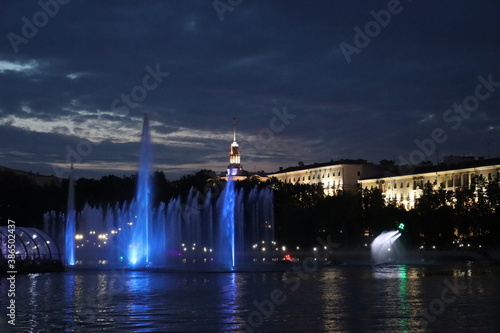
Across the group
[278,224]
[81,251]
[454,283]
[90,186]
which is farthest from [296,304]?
[90,186]

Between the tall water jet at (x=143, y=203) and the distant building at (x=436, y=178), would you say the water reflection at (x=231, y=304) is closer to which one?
the tall water jet at (x=143, y=203)

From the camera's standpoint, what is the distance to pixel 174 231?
102m

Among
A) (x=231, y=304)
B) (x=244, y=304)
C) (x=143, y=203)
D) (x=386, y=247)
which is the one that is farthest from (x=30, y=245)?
(x=386, y=247)

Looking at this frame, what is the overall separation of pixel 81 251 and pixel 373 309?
76209 mm

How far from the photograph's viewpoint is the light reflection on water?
2447 centimetres

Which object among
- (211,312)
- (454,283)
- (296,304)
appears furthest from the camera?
(454,283)

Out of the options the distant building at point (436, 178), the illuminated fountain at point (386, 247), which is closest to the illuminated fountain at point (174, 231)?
the illuminated fountain at point (386, 247)

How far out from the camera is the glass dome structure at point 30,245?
53.4 meters

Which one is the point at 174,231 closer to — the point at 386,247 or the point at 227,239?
the point at 227,239

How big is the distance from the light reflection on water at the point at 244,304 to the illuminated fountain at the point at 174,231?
14974 mm

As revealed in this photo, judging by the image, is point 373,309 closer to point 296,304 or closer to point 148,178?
point 296,304

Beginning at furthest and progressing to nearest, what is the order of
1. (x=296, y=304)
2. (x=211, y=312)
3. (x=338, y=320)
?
(x=296, y=304) → (x=211, y=312) → (x=338, y=320)

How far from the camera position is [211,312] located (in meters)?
28.1

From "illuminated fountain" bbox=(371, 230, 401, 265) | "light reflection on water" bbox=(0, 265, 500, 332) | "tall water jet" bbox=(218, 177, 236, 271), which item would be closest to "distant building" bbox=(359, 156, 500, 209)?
"illuminated fountain" bbox=(371, 230, 401, 265)
